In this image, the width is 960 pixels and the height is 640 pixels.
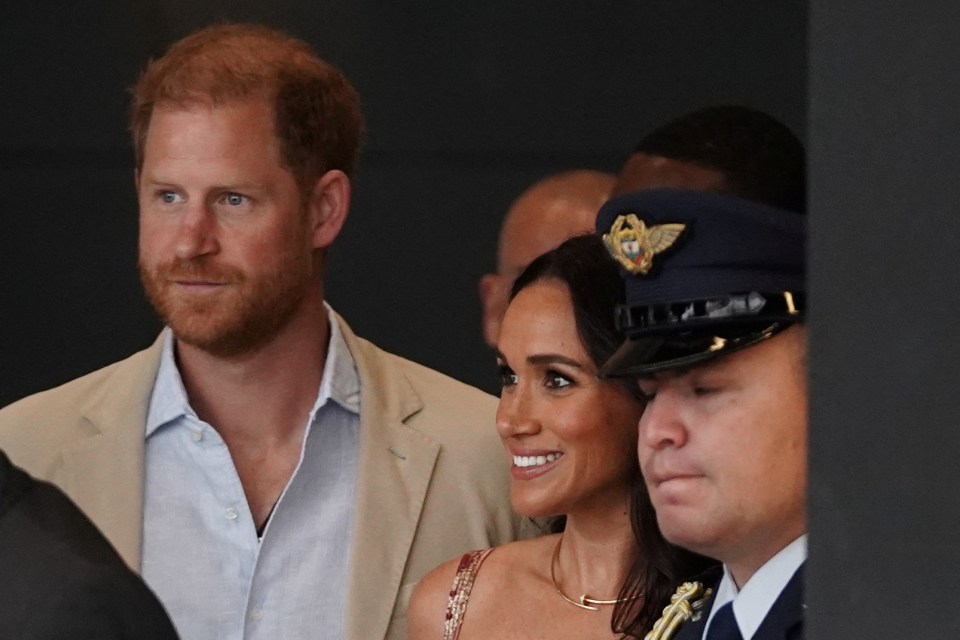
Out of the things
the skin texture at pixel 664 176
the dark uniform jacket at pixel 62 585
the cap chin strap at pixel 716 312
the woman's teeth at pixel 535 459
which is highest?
the skin texture at pixel 664 176

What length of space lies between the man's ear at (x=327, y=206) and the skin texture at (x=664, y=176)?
1.10 m

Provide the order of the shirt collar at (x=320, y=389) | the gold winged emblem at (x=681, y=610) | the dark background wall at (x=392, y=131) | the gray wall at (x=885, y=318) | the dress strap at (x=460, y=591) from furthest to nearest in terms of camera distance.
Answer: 1. the dark background wall at (x=392, y=131)
2. the shirt collar at (x=320, y=389)
3. the dress strap at (x=460, y=591)
4. the gold winged emblem at (x=681, y=610)
5. the gray wall at (x=885, y=318)

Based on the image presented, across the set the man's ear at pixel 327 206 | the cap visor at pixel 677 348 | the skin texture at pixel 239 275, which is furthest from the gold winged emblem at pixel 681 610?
the man's ear at pixel 327 206

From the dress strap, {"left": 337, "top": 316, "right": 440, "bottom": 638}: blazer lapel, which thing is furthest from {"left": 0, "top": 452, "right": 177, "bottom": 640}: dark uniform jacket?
{"left": 337, "top": 316, "right": 440, "bottom": 638}: blazer lapel

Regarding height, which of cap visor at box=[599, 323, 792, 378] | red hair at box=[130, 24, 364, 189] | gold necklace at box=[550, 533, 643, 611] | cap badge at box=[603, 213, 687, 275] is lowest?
gold necklace at box=[550, 533, 643, 611]

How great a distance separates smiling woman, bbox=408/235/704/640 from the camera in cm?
225

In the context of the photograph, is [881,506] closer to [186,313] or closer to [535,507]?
[535,507]

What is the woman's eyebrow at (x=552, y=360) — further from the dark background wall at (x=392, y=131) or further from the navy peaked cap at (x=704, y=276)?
the dark background wall at (x=392, y=131)

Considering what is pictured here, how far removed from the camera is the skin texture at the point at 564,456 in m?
2.26

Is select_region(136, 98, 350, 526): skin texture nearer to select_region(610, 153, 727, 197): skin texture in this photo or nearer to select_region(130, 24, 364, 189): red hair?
select_region(130, 24, 364, 189): red hair

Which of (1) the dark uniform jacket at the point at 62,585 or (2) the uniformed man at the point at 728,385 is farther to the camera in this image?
(2) the uniformed man at the point at 728,385

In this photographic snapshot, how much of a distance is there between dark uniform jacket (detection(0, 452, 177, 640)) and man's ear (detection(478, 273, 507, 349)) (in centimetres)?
203

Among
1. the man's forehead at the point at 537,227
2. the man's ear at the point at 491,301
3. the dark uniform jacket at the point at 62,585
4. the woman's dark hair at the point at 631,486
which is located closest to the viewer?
the dark uniform jacket at the point at 62,585

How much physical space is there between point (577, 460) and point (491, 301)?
145 cm
